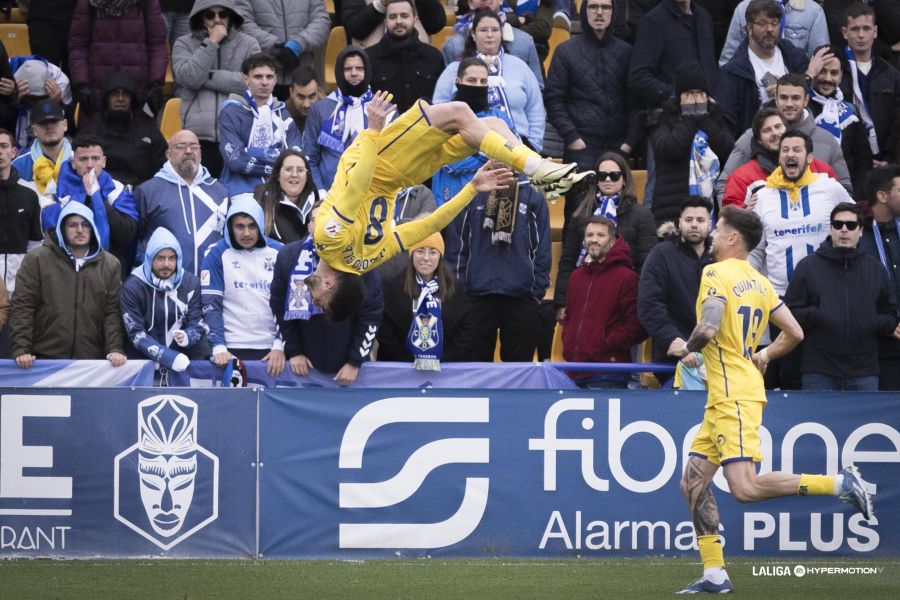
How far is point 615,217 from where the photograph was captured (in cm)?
1138

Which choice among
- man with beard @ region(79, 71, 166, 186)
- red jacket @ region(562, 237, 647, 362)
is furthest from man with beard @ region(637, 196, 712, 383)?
man with beard @ region(79, 71, 166, 186)

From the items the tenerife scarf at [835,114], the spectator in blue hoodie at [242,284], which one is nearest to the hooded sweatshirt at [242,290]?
the spectator in blue hoodie at [242,284]

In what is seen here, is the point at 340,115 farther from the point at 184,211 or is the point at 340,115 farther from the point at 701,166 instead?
the point at 701,166

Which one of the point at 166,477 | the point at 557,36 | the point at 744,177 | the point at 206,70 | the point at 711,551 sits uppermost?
the point at 557,36

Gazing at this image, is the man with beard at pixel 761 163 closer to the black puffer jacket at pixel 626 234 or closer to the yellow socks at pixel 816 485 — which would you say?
the black puffer jacket at pixel 626 234

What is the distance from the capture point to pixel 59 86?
12.8 metres

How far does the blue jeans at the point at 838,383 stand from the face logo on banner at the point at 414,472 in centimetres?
248

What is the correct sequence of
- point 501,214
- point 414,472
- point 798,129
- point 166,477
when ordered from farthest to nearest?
point 798,129 < point 501,214 < point 414,472 < point 166,477

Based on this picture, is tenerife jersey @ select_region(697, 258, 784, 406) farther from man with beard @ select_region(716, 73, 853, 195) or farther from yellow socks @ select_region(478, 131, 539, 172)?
man with beard @ select_region(716, 73, 853, 195)

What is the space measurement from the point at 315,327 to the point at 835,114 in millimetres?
5404

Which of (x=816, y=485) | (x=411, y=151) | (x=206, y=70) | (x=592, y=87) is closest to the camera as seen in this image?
(x=816, y=485)

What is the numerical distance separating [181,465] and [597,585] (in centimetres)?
311

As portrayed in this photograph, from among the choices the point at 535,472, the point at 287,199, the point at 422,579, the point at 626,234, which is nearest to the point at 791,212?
the point at 626,234

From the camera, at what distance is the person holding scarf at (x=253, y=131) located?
11.8 metres
